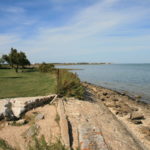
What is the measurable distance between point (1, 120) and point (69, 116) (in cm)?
272

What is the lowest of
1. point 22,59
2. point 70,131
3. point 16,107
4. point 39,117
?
point 70,131

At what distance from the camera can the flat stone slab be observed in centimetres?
447

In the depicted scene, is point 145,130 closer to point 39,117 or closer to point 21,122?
point 39,117

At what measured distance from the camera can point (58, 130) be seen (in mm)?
5578

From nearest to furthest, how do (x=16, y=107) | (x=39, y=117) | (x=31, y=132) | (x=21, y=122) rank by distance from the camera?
1. (x=31, y=132)
2. (x=21, y=122)
3. (x=39, y=117)
4. (x=16, y=107)

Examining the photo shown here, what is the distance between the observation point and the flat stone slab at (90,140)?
14.7 ft

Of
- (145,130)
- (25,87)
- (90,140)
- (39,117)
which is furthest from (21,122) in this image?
(25,87)

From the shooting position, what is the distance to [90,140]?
475 cm

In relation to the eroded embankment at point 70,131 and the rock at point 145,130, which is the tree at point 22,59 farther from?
the rock at point 145,130

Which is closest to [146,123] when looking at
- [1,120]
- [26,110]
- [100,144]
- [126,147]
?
[126,147]

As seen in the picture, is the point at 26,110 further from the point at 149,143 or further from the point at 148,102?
the point at 148,102

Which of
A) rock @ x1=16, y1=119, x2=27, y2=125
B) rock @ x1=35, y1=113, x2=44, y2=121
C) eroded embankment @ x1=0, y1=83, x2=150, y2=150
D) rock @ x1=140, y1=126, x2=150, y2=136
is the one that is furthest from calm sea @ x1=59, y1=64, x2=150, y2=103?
rock @ x1=16, y1=119, x2=27, y2=125

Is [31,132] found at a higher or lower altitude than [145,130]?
higher

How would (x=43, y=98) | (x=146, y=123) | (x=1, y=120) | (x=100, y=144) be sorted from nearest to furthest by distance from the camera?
(x=100, y=144), (x=1, y=120), (x=43, y=98), (x=146, y=123)
